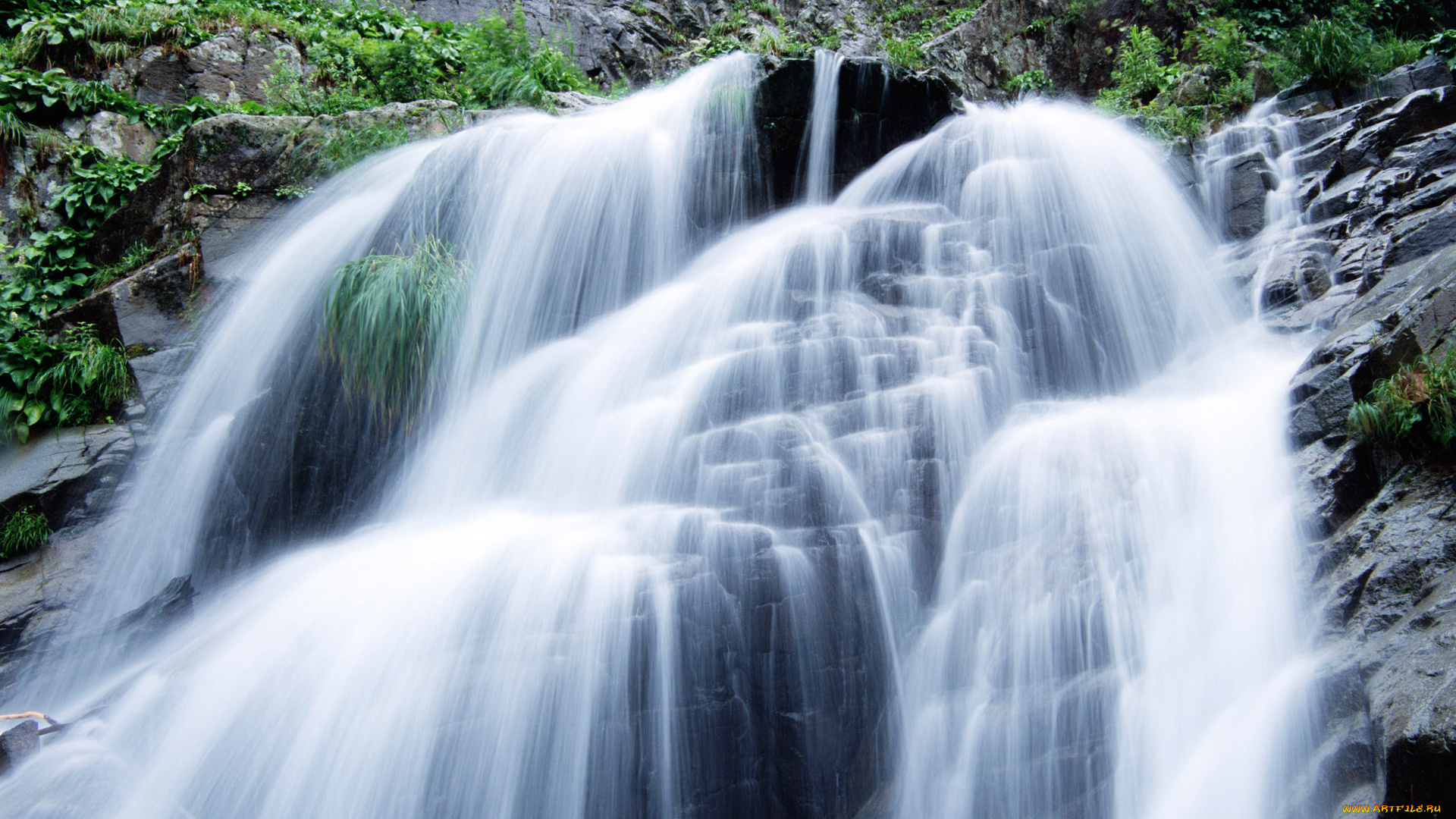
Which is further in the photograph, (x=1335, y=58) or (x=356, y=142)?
(x=1335, y=58)

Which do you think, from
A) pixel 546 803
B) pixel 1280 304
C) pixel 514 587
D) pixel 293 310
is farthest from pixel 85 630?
pixel 1280 304

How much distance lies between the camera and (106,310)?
6.82m

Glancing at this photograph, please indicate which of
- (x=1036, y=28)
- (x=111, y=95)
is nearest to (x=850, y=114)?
(x=1036, y=28)

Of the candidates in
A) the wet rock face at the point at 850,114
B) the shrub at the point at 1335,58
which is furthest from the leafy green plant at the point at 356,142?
the shrub at the point at 1335,58

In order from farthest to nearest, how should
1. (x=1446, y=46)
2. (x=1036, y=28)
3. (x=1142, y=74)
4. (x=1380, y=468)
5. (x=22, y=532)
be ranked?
(x=1036, y=28)
(x=1142, y=74)
(x=1446, y=46)
(x=22, y=532)
(x=1380, y=468)

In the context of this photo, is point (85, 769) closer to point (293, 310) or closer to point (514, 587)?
point (514, 587)

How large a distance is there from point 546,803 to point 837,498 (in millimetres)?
2187

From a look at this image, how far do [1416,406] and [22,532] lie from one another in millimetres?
8755

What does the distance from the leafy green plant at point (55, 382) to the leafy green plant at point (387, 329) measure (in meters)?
1.94

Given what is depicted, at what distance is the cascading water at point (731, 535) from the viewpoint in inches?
143

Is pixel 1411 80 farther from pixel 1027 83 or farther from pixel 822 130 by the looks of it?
pixel 822 130

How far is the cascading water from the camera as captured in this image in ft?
11.9

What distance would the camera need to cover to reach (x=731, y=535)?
164 inches

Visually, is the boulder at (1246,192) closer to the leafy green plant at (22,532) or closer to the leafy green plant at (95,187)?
the leafy green plant at (22,532)
